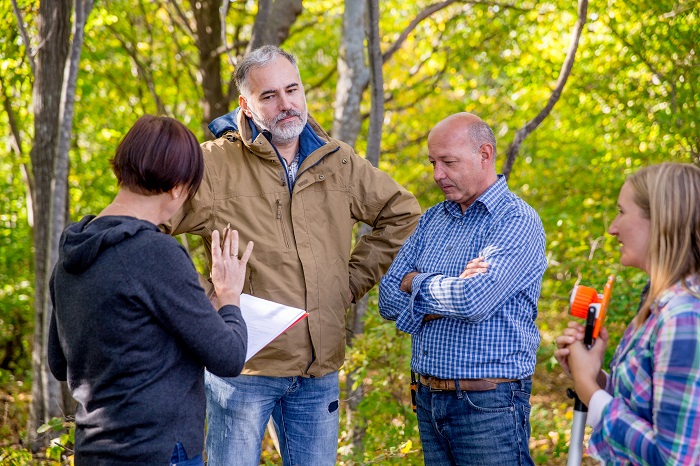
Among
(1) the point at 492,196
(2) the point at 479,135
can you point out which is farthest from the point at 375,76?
(1) the point at 492,196

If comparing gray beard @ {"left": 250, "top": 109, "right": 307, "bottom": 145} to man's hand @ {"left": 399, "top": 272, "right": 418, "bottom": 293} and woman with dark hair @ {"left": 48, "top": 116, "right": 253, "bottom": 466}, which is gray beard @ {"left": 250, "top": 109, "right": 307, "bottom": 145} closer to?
man's hand @ {"left": 399, "top": 272, "right": 418, "bottom": 293}

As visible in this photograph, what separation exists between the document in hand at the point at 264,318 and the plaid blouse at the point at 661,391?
1.12m

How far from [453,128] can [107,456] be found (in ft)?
5.77

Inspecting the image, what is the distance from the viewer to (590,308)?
6.77ft

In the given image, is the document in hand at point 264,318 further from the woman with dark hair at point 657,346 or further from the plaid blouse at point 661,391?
the plaid blouse at point 661,391

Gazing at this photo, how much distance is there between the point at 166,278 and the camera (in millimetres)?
1959

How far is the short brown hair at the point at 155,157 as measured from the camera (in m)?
2.05

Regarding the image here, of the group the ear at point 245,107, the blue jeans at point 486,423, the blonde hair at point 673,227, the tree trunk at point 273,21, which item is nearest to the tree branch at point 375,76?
the tree trunk at point 273,21

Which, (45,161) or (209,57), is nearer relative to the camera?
(45,161)

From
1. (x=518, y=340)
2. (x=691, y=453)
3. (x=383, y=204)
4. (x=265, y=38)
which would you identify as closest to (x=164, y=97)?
(x=265, y=38)

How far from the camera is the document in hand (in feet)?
8.39

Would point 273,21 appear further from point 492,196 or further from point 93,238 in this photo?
point 93,238

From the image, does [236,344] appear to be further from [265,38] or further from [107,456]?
[265,38]

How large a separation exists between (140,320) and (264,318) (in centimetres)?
70
